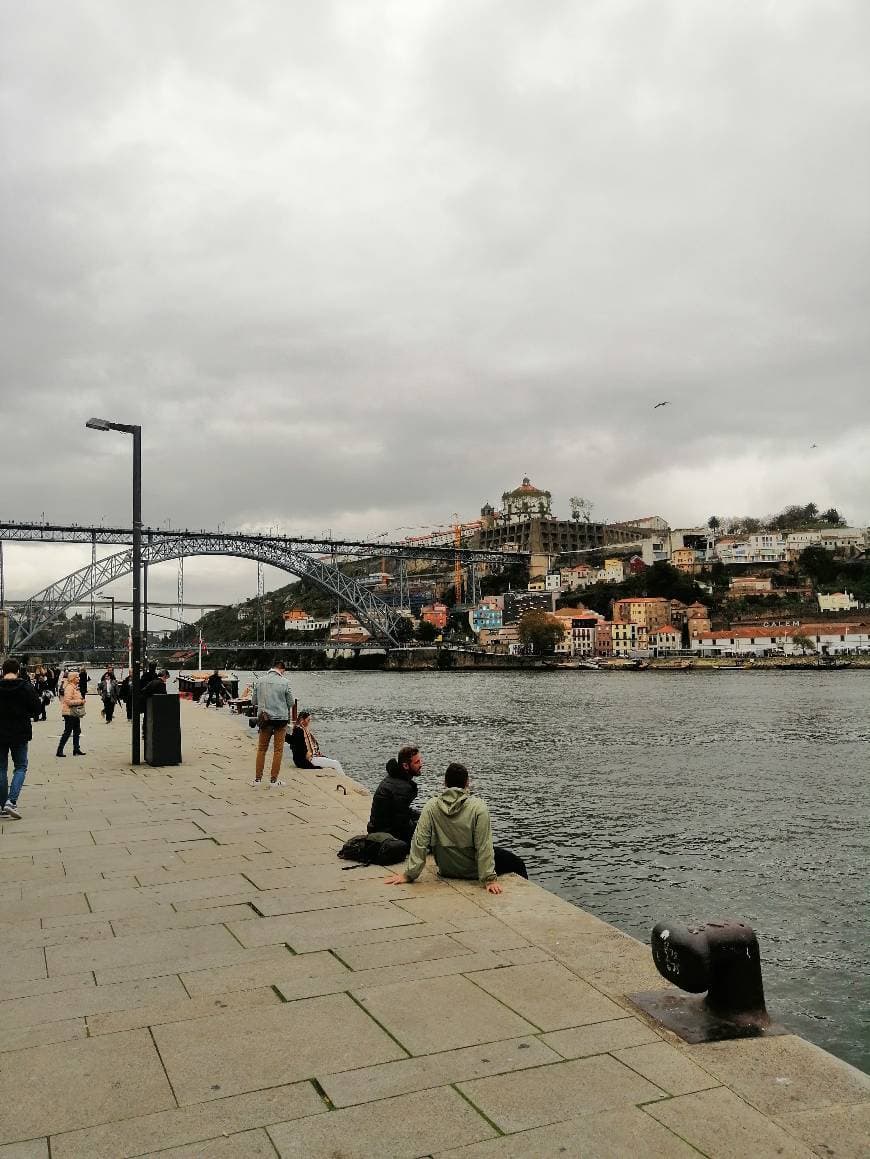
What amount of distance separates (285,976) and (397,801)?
2661mm

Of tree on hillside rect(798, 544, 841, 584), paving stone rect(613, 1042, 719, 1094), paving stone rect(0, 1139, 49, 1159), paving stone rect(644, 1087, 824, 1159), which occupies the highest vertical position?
tree on hillside rect(798, 544, 841, 584)

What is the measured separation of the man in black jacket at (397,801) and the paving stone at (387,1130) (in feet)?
12.6

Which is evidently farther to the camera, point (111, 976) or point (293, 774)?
point (293, 774)

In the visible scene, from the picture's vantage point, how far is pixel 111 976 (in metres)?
4.43

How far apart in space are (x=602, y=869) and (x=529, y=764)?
1162 cm

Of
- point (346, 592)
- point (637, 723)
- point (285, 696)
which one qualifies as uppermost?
point (346, 592)

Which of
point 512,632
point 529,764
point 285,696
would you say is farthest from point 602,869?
point 512,632

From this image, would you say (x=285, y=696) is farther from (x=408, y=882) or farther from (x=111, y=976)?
(x=111, y=976)

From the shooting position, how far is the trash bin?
524 inches

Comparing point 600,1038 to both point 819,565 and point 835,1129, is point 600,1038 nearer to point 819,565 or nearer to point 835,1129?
point 835,1129

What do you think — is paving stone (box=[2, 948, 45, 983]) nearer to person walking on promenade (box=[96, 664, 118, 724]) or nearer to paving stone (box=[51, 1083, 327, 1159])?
paving stone (box=[51, 1083, 327, 1159])

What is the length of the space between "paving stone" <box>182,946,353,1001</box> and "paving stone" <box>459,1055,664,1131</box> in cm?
116

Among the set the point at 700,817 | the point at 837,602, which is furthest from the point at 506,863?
the point at 837,602

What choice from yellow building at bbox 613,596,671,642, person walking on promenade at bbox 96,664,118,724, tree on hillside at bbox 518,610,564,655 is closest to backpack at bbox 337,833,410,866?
person walking on promenade at bbox 96,664,118,724
